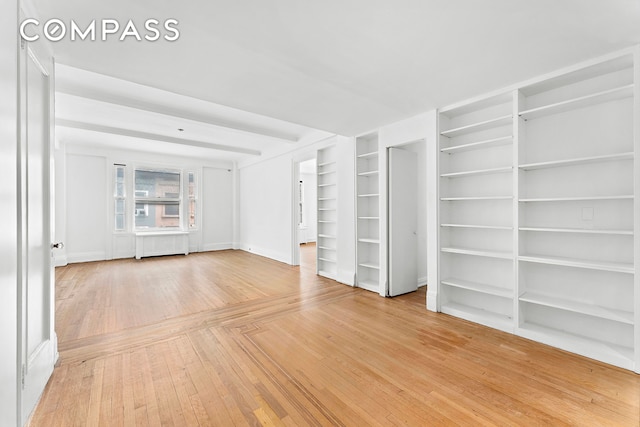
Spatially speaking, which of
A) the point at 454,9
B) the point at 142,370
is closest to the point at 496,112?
the point at 454,9

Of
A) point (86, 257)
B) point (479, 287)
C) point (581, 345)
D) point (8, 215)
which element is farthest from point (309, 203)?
point (8, 215)

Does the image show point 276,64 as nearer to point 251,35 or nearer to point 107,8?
point 251,35

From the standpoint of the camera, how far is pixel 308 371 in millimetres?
2197

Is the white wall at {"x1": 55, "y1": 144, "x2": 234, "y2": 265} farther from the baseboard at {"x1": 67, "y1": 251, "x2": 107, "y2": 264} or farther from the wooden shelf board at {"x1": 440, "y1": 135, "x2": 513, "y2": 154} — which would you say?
the wooden shelf board at {"x1": 440, "y1": 135, "x2": 513, "y2": 154}

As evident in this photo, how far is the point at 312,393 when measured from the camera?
6.32 feet

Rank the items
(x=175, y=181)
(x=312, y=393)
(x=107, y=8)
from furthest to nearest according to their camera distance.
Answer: (x=175, y=181) → (x=312, y=393) → (x=107, y=8)

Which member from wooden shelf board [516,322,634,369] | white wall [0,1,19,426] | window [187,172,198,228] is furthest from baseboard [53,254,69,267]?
wooden shelf board [516,322,634,369]

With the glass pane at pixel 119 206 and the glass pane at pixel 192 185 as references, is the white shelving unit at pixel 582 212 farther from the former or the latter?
the glass pane at pixel 119 206

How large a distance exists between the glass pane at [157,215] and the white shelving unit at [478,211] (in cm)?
748

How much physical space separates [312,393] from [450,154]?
3218 millimetres

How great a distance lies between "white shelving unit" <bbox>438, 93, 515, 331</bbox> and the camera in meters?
3.09

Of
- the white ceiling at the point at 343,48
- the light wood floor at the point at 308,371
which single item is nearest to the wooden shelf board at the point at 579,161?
the white ceiling at the point at 343,48

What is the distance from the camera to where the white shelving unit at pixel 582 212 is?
2.36m

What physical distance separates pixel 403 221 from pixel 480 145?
149cm
